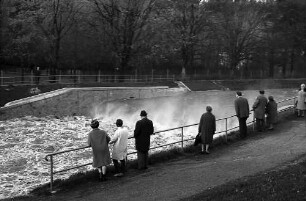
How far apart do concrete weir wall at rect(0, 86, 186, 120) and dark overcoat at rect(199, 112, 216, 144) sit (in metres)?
18.0

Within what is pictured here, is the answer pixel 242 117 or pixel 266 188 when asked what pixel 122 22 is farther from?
pixel 266 188

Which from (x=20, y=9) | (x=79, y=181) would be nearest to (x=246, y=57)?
(x=20, y=9)

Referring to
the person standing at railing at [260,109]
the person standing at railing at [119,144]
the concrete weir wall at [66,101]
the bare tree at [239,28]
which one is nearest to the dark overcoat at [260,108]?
the person standing at railing at [260,109]

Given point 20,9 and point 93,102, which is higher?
point 20,9

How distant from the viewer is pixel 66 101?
3180cm

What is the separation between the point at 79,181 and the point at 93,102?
23.8 metres

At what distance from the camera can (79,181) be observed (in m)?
11.0

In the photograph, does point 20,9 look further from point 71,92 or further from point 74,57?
point 71,92

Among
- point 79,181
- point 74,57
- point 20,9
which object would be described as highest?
point 20,9

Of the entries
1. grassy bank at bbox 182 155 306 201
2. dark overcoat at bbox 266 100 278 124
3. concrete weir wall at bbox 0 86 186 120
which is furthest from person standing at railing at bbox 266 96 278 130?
concrete weir wall at bbox 0 86 186 120

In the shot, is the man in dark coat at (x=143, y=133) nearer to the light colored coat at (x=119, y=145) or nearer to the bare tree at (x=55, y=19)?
the light colored coat at (x=119, y=145)

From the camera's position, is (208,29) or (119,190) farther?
(208,29)

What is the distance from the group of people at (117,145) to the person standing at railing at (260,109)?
266 inches

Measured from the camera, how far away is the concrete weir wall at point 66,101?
2834 cm
